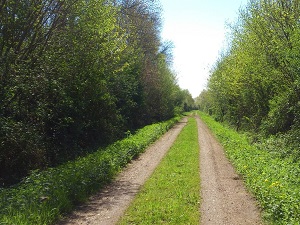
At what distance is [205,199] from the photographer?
907 cm

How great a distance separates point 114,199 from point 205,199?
2.70m

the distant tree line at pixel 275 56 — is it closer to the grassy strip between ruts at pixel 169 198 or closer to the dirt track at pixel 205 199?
the dirt track at pixel 205 199

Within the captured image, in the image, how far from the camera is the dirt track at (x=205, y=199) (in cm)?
755

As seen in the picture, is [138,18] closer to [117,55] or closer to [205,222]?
[117,55]

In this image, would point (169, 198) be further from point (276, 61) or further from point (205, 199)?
point (276, 61)

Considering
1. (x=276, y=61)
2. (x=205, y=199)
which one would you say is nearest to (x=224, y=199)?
(x=205, y=199)

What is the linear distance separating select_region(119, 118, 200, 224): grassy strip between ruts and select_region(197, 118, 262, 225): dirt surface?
281 mm

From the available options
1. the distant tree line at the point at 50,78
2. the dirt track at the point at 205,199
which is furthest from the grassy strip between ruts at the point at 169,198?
the distant tree line at the point at 50,78

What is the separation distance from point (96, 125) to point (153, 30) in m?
18.4

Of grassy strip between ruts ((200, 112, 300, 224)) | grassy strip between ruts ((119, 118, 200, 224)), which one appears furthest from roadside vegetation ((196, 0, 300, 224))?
grassy strip between ruts ((119, 118, 200, 224))

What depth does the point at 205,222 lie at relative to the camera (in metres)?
7.27

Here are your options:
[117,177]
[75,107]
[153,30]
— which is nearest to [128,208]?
[117,177]

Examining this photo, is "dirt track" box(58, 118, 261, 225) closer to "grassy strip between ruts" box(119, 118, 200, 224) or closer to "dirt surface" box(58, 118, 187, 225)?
"dirt surface" box(58, 118, 187, 225)

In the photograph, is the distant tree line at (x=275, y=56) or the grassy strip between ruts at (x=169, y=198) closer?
the grassy strip between ruts at (x=169, y=198)
